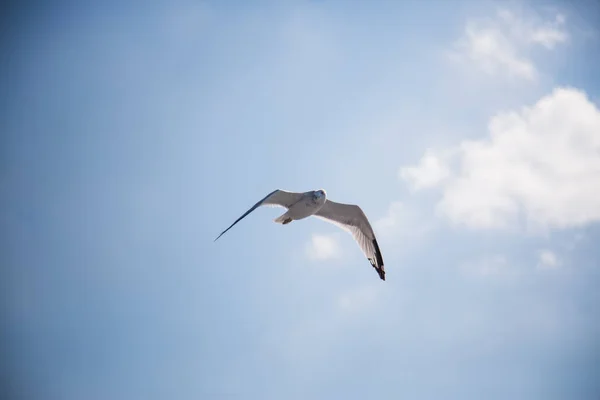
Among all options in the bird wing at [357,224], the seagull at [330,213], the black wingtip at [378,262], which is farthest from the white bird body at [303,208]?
the black wingtip at [378,262]

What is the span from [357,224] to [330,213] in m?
0.64

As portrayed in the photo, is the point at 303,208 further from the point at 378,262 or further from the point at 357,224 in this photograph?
the point at 378,262

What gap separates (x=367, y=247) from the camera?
10.1 meters

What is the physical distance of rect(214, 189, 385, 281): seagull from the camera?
28.9ft

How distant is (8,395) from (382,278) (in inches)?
2162

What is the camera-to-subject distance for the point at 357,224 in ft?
32.8

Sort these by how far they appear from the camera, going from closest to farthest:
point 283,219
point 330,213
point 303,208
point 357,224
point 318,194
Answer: point 318,194, point 303,208, point 283,219, point 330,213, point 357,224

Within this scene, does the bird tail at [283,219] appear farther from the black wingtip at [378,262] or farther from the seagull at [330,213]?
the black wingtip at [378,262]

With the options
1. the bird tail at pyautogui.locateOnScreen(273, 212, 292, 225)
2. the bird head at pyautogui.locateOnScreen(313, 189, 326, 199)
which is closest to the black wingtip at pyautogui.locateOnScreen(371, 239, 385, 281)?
the bird head at pyautogui.locateOnScreen(313, 189, 326, 199)

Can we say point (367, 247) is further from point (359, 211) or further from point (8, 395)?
point (8, 395)

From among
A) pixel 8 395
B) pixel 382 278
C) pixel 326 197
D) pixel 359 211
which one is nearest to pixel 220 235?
pixel 326 197

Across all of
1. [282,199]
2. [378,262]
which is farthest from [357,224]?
[282,199]

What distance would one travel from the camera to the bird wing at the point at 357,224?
971 centimetres

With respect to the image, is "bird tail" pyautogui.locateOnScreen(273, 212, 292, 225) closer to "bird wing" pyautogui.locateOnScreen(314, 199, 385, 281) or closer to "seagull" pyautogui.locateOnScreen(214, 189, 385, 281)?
"seagull" pyautogui.locateOnScreen(214, 189, 385, 281)
